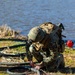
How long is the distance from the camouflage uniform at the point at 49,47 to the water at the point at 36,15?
9.57 metres

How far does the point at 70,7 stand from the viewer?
31.4m

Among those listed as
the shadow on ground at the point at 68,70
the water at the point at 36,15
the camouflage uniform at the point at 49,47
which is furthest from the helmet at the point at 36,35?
the water at the point at 36,15

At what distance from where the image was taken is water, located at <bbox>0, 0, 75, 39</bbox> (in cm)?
2220

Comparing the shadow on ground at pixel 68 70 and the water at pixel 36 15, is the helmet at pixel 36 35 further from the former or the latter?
the water at pixel 36 15

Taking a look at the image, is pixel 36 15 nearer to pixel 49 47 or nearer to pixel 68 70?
pixel 68 70

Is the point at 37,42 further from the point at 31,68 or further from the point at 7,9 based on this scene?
the point at 7,9

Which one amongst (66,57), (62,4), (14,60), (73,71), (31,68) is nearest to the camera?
Answer: (31,68)

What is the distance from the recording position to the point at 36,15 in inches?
1075

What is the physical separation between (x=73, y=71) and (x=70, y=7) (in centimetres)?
2281

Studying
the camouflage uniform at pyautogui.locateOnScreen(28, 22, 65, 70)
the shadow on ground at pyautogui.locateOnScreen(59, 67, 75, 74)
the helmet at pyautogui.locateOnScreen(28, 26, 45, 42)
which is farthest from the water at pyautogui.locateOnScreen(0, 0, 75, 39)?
the helmet at pyautogui.locateOnScreen(28, 26, 45, 42)

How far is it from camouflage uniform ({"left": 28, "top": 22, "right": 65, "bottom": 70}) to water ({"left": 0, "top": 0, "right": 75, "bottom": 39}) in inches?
377

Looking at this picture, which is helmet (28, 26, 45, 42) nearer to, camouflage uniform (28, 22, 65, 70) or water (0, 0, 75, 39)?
camouflage uniform (28, 22, 65, 70)

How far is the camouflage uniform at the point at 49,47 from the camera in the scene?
27.7ft

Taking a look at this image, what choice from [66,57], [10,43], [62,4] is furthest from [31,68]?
[62,4]
